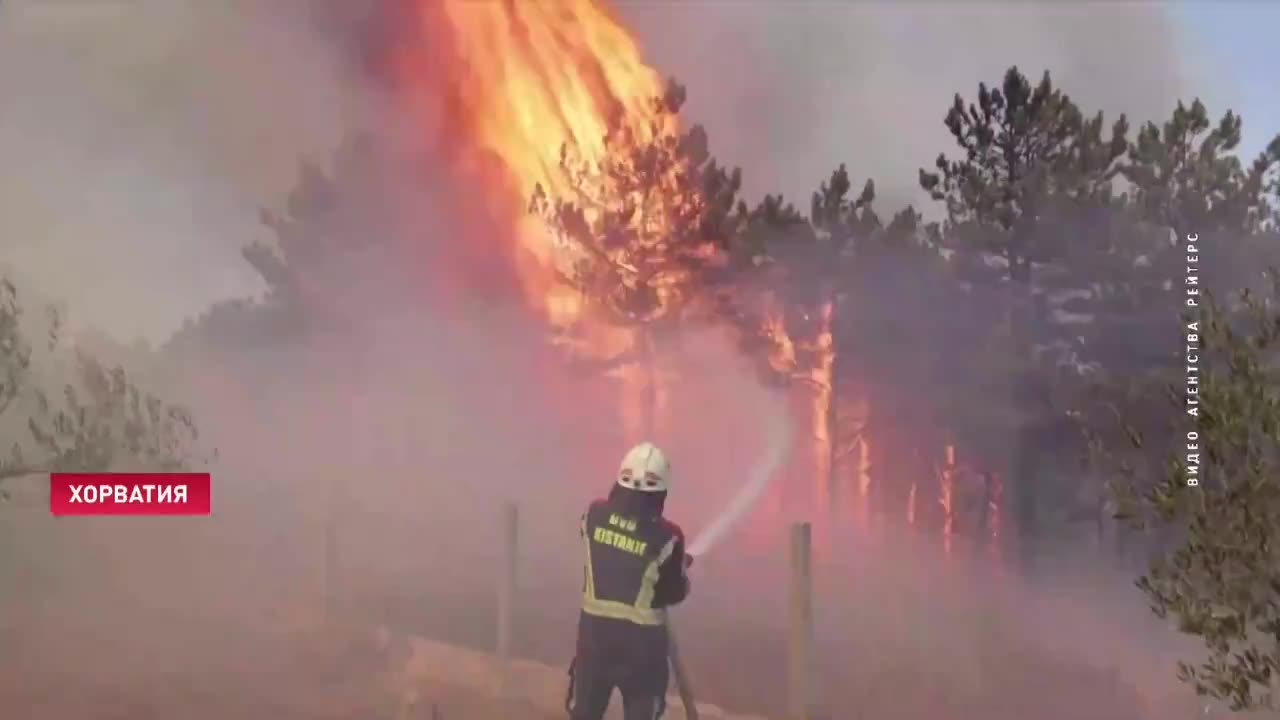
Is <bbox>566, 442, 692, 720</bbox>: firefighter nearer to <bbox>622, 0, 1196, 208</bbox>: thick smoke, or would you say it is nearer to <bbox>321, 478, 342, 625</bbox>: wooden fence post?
<bbox>321, 478, 342, 625</bbox>: wooden fence post

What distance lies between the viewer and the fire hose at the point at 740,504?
2982mm

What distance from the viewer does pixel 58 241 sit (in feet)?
10.3

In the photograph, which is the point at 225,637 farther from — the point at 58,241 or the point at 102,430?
the point at 58,241

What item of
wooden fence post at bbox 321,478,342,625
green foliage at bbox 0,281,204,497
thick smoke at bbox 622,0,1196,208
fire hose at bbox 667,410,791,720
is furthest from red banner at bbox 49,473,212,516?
thick smoke at bbox 622,0,1196,208

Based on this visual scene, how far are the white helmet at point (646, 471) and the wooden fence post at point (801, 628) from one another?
44 cm

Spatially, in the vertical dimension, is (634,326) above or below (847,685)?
above

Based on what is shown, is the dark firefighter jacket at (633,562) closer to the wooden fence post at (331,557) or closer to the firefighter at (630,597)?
the firefighter at (630,597)

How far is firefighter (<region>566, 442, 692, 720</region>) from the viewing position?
2.89 meters

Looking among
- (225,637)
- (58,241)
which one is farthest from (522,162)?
(225,637)

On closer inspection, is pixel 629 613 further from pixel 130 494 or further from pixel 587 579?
pixel 130 494

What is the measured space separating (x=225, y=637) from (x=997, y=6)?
3.10 metres

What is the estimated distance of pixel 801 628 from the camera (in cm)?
307

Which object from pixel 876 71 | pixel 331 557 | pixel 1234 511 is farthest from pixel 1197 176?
pixel 331 557

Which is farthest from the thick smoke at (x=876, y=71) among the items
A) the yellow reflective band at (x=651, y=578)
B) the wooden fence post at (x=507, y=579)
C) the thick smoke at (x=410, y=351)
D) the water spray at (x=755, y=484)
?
the wooden fence post at (x=507, y=579)
